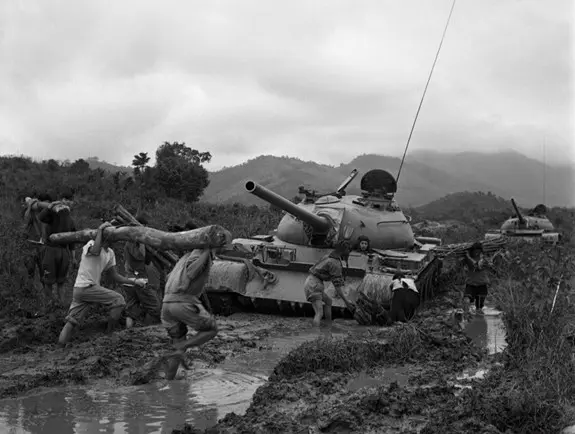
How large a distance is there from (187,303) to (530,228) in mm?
16360

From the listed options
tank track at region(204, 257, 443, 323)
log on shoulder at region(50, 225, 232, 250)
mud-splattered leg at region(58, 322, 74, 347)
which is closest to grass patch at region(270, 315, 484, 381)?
log on shoulder at region(50, 225, 232, 250)

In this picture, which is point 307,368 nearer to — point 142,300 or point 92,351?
point 92,351

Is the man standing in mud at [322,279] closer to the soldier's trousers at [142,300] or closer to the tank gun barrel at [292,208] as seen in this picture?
the tank gun barrel at [292,208]

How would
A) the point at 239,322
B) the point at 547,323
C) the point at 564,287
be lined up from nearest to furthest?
the point at 547,323, the point at 564,287, the point at 239,322

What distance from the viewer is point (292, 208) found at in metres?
11.4

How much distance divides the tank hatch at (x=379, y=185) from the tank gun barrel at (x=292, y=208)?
1874 mm

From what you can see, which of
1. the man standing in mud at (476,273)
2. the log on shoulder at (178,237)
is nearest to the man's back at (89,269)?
the log on shoulder at (178,237)

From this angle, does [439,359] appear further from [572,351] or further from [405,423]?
[405,423]

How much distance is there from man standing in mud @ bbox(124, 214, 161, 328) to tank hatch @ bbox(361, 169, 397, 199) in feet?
16.2

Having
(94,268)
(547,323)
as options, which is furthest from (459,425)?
(94,268)

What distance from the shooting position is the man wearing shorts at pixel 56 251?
9641mm

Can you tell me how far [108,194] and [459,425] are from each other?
1941 cm

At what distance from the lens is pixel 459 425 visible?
4.87 m

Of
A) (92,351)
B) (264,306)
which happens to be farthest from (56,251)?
(264,306)
